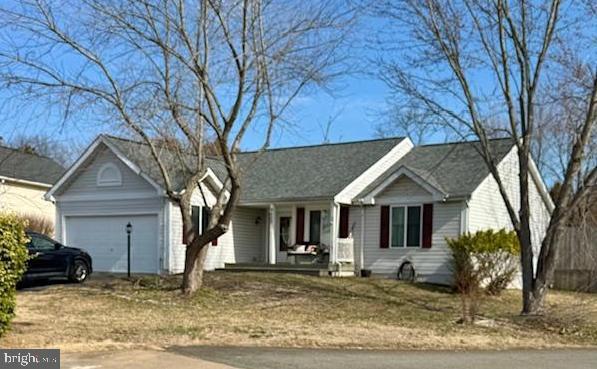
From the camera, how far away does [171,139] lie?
61.1 feet

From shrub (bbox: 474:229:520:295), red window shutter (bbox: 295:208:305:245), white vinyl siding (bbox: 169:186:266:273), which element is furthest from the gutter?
shrub (bbox: 474:229:520:295)

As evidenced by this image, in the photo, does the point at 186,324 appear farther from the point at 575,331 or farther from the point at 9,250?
the point at 575,331

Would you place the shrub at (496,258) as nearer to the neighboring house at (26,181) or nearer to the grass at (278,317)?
the grass at (278,317)

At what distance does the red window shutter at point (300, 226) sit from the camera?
85.1 feet

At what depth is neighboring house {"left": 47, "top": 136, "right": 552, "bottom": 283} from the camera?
76.2 feet

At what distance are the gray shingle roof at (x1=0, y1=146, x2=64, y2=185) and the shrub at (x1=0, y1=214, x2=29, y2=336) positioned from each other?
27355 millimetres

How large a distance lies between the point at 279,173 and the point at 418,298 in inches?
407

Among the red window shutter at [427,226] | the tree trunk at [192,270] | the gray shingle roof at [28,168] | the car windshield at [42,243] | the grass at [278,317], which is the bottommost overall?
the grass at [278,317]

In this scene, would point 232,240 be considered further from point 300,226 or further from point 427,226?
point 427,226

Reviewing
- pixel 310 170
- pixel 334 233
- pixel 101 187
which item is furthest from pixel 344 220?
pixel 101 187

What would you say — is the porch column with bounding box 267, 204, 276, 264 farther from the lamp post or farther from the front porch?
the lamp post

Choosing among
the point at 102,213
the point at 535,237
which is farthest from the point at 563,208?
the point at 102,213

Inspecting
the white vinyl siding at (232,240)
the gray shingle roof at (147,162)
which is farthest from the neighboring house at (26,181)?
the white vinyl siding at (232,240)

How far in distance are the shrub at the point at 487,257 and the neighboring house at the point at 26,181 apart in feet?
75.9
